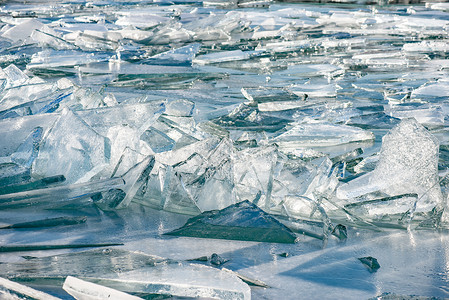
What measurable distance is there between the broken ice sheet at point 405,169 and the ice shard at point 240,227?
360mm

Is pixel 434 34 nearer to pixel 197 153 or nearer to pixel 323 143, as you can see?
pixel 323 143

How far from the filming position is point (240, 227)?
5.72 feet

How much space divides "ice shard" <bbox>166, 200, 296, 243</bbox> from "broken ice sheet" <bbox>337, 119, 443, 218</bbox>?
1.18 ft

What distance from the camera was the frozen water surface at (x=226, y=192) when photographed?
1439 mm

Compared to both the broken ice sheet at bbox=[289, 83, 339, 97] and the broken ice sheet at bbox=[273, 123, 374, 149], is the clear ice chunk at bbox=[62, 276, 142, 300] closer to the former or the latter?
the broken ice sheet at bbox=[273, 123, 374, 149]

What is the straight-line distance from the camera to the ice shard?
171 cm

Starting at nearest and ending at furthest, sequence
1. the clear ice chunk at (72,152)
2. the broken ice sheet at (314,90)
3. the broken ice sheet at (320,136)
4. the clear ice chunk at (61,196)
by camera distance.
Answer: the clear ice chunk at (61,196), the clear ice chunk at (72,152), the broken ice sheet at (320,136), the broken ice sheet at (314,90)

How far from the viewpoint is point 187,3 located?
31.6 ft

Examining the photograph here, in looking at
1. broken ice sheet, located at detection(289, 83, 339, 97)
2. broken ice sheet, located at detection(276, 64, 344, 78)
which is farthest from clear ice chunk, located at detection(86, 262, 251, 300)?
broken ice sheet, located at detection(276, 64, 344, 78)

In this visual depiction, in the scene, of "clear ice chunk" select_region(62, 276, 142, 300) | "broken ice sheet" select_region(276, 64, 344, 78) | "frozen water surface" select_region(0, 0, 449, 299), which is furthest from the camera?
"broken ice sheet" select_region(276, 64, 344, 78)

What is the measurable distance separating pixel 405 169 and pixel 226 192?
0.63 m

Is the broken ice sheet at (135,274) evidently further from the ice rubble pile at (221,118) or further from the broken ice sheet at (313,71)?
the broken ice sheet at (313,71)

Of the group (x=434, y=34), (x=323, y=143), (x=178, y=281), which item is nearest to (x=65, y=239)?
(x=178, y=281)

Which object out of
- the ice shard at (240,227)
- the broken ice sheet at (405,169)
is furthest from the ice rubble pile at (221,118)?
the ice shard at (240,227)
